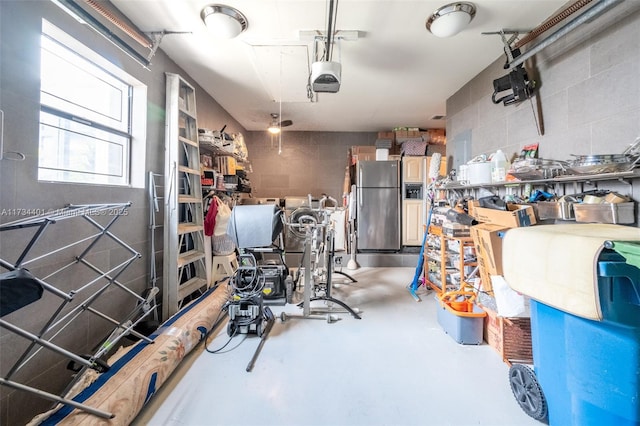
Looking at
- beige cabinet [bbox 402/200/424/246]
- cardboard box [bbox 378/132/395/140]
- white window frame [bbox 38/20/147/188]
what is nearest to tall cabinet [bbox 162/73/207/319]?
white window frame [bbox 38/20/147/188]

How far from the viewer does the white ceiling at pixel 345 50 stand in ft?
6.64

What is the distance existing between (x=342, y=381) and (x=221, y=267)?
8.24ft

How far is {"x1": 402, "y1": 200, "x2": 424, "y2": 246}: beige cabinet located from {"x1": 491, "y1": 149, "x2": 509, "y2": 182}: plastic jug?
94.0 inches

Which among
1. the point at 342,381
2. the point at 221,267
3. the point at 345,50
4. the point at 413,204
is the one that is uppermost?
the point at 345,50

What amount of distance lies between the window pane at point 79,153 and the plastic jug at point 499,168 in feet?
12.0

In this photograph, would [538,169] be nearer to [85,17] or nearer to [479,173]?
[479,173]

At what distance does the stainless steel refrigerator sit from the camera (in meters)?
4.80

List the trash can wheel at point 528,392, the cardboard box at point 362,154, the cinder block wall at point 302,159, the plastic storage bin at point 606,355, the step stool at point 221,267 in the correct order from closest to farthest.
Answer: the plastic storage bin at point 606,355 → the trash can wheel at point 528,392 → the step stool at point 221,267 → the cardboard box at point 362,154 → the cinder block wall at point 302,159

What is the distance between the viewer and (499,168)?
2365 millimetres

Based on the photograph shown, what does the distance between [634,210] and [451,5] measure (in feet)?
6.38

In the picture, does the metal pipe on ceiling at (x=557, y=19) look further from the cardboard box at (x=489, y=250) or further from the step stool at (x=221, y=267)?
the step stool at (x=221, y=267)

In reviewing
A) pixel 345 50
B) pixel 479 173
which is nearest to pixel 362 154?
pixel 345 50

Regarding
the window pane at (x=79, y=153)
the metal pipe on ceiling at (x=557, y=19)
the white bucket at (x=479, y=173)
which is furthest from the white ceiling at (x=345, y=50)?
the white bucket at (x=479, y=173)

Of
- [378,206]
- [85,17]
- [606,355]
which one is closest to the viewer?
[606,355]
